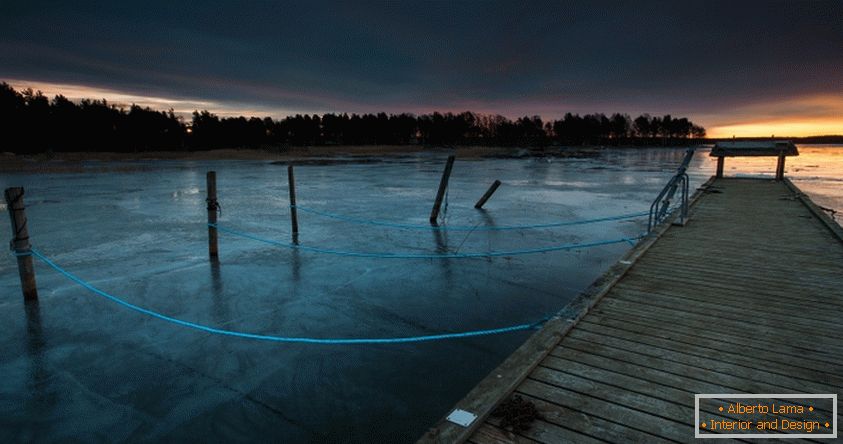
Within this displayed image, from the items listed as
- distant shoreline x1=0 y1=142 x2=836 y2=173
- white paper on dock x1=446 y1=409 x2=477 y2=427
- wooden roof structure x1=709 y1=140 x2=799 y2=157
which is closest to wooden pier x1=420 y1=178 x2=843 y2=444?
white paper on dock x1=446 y1=409 x2=477 y2=427

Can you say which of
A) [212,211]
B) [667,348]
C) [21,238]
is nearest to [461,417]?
[667,348]

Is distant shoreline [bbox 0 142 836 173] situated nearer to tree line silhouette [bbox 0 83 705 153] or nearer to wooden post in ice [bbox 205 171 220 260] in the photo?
tree line silhouette [bbox 0 83 705 153]

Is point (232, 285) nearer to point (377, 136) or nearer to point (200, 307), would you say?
point (200, 307)

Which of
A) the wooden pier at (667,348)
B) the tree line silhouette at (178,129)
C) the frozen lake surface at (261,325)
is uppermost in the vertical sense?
the tree line silhouette at (178,129)

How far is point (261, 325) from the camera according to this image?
24.5ft

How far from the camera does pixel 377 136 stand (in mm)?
166000

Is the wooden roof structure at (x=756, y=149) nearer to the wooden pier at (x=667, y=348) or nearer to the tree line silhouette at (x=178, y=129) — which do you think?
the wooden pier at (x=667, y=348)

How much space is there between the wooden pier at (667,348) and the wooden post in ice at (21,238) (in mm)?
8404

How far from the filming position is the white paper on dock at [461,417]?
11.1 feet

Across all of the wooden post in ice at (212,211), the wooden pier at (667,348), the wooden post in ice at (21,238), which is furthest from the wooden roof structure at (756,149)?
the wooden post in ice at (21,238)

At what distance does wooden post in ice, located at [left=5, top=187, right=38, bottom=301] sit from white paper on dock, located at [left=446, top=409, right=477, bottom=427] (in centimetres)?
808

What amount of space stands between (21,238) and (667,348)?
1018 centimetres

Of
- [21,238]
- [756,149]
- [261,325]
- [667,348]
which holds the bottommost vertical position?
[261,325]

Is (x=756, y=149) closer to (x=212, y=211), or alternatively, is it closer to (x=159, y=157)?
(x=212, y=211)
